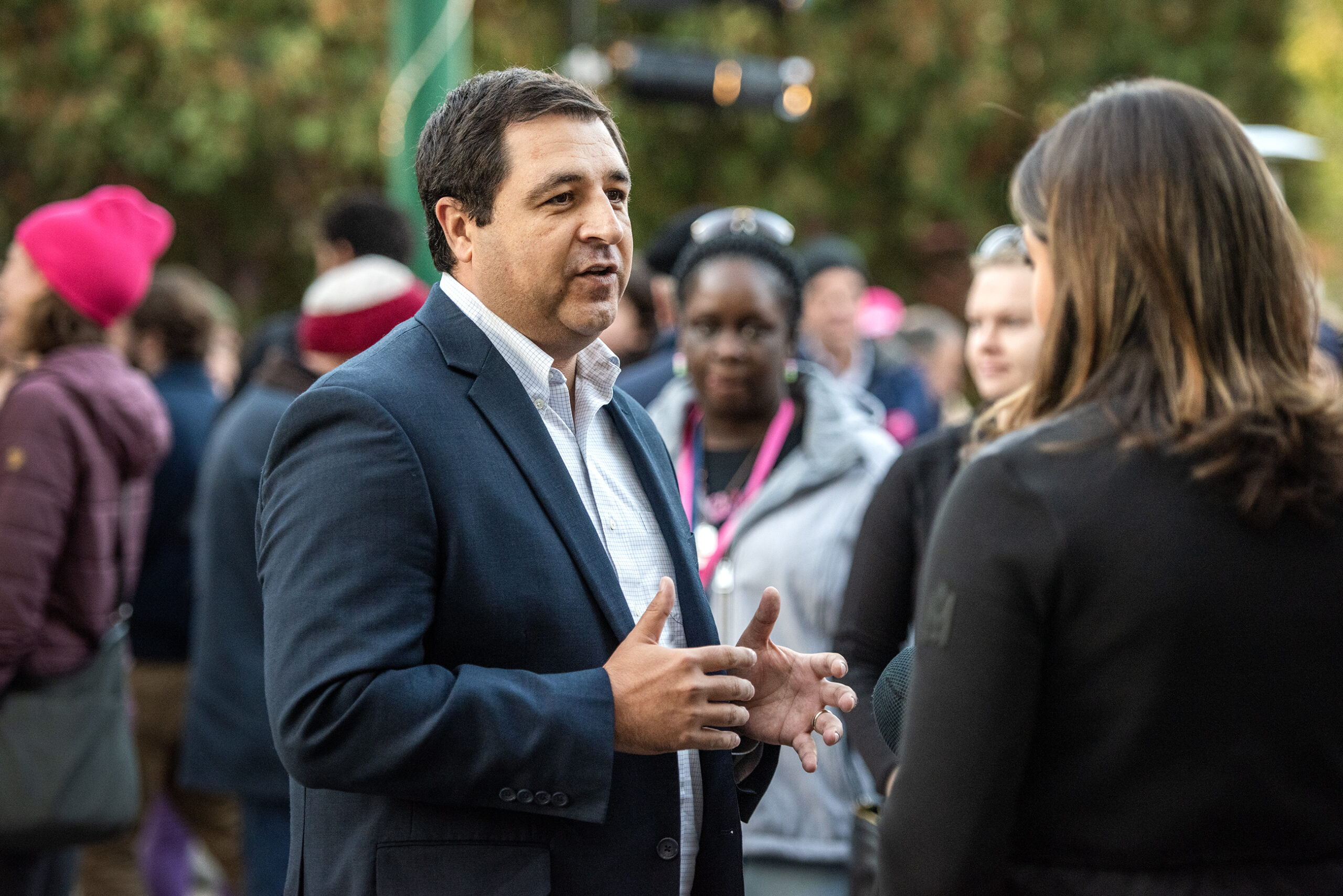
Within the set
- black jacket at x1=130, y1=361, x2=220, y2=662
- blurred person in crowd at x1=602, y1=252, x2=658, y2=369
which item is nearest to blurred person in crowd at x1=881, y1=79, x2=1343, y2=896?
black jacket at x1=130, y1=361, x2=220, y2=662

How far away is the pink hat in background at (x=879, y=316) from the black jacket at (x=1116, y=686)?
755 centimetres

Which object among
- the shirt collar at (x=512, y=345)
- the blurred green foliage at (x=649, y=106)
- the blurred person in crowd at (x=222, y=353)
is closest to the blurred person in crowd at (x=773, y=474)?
the shirt collar at (x=512, y=345)

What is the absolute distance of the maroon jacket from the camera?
3643mm

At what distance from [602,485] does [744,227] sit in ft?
7.41

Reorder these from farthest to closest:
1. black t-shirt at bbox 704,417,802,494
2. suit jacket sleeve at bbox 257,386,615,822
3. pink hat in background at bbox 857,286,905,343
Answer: pink hat in background at bbox 857,286,905,343 < black t-shirt at bbox 704,417,802,494 < suit jacket sleeve at bbox 257,386,615,822

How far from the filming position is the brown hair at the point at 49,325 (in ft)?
13.5

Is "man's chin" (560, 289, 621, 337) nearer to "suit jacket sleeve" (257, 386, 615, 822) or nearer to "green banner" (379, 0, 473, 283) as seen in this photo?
"suit jacket sleeve" (257, 386, 615, 822)

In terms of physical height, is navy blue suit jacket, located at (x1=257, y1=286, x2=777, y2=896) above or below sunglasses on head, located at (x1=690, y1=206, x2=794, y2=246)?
below

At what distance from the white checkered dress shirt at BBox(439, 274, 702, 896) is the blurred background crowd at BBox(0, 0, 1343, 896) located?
811 mm

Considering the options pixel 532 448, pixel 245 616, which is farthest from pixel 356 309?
pixel 532 448

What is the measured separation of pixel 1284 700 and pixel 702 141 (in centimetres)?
1232

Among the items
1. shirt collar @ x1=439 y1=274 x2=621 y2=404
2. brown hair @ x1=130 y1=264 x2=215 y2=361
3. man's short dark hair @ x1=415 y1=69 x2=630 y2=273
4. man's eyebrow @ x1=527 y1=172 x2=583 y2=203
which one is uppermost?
man's short dark hair @ x1=415 y1=69 x2=630 y2=273

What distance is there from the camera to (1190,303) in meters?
1.81

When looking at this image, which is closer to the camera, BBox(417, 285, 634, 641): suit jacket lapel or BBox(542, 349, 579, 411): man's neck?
BBox(417, 285, 634, 641): suit jacket lapel
